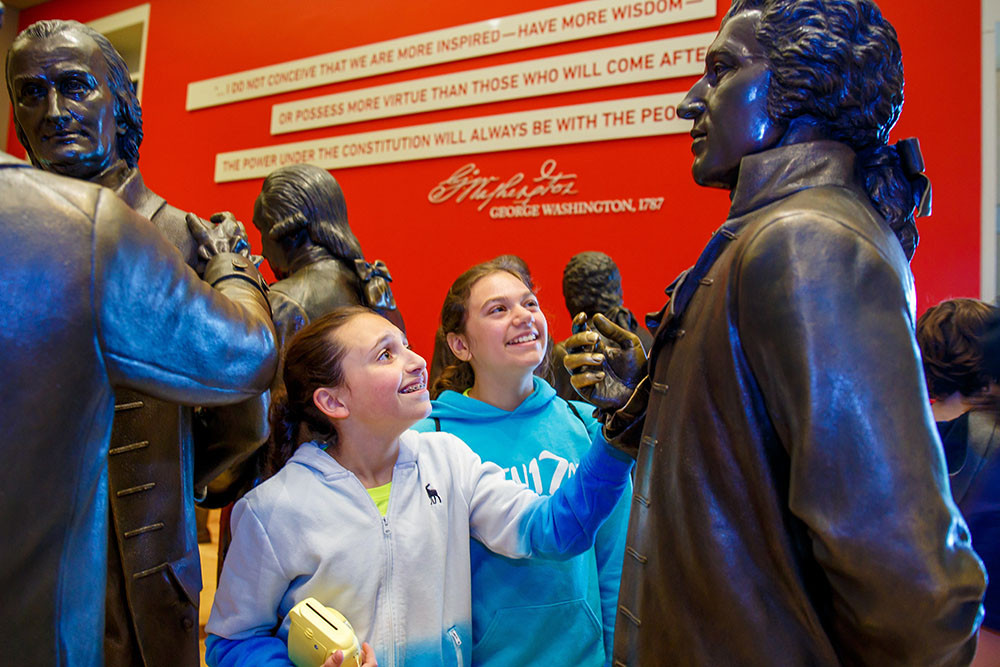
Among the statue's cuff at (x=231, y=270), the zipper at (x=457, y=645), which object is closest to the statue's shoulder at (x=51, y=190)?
the statue's cuff at (x=231, y=270)

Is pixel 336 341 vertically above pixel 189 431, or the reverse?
pixel 336 341

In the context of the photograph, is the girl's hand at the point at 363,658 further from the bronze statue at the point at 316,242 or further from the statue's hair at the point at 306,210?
the statue's hair at the point at 306,210

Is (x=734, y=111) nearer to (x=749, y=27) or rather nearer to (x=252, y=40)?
(x=749, y=27)

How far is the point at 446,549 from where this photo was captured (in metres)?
1.52

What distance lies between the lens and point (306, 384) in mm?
1594

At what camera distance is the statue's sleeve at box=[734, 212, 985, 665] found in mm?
866

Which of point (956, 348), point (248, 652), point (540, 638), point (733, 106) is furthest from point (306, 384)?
point (956, 348)

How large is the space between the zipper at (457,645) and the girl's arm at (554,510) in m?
0.19

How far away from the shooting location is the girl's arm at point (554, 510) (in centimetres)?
150

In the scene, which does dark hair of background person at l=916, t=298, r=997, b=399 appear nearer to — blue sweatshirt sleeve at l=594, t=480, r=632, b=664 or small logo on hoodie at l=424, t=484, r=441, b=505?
blue sweatshirt sleeve at l=594, t=480, r=632, b=664

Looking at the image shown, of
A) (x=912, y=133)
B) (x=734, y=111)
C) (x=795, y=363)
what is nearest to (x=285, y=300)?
(x=734, y=111)

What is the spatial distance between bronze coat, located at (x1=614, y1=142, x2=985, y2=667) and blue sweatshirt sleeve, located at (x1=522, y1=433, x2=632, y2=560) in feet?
0.99

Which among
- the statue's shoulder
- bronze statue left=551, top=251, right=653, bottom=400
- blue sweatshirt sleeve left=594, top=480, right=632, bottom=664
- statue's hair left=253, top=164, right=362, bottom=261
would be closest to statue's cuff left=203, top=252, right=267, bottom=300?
the statue's shoulder

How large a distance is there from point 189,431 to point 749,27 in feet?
4.28
